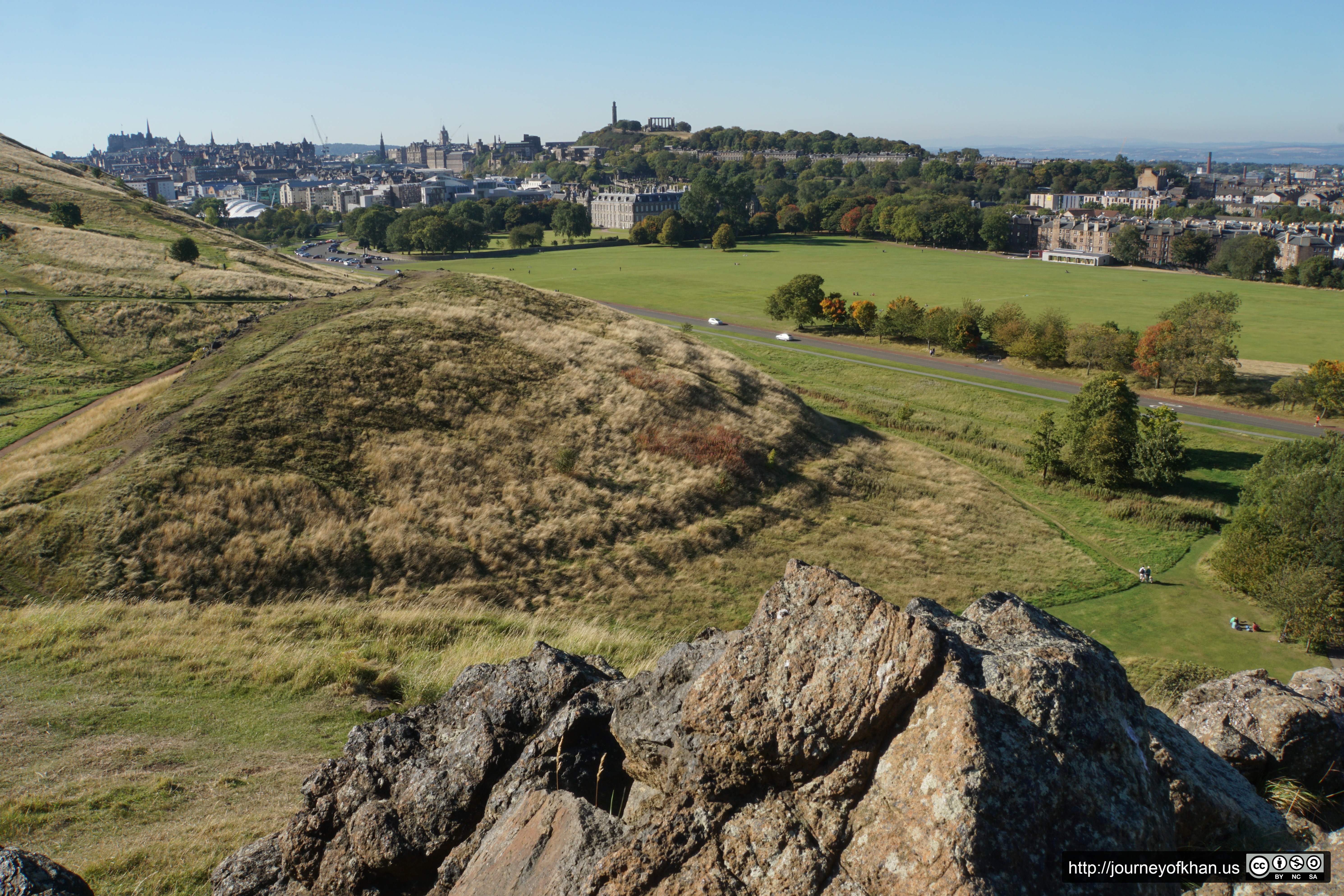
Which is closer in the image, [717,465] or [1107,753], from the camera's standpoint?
[1107,753]

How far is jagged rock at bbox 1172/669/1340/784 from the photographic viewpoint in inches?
344

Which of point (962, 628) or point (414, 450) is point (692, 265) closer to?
point (414, 450)

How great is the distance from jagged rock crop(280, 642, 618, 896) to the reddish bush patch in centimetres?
2854

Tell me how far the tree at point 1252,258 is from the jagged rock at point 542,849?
165163 millimetres

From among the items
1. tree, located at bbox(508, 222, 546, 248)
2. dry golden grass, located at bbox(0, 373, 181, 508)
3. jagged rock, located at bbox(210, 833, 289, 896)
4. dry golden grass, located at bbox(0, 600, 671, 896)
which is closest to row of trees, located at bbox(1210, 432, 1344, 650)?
dry golden grass, located at bbox(0, 600, 671, 896)

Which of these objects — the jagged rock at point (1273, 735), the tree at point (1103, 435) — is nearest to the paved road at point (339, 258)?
the tree at point (1103, 435)

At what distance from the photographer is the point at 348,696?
1491 centimetres

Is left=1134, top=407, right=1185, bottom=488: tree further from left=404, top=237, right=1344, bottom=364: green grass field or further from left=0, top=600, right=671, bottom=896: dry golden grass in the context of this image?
left=404, top=237, right=1344, bottom=364: green grass field

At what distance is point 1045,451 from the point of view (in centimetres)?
4938

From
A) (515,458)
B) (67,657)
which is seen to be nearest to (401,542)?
(515,458)

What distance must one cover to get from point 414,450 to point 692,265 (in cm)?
11464

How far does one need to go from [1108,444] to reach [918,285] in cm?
8109

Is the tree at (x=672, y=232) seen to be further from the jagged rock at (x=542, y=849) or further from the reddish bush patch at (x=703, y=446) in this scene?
the jagged rock at (x=542, y=849)

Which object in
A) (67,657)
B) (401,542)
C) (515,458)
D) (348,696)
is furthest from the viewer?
(515,458)
